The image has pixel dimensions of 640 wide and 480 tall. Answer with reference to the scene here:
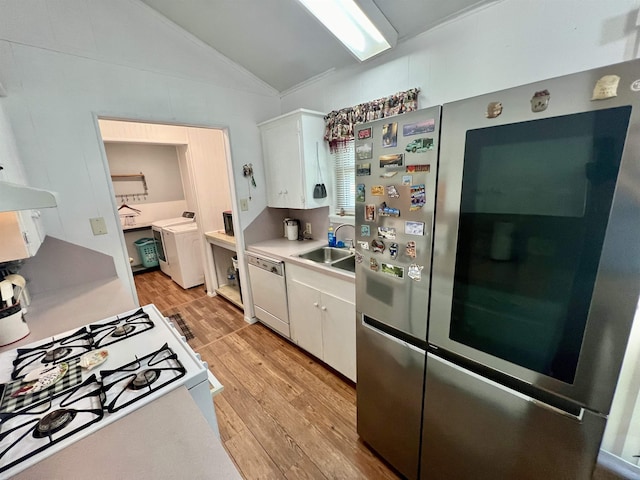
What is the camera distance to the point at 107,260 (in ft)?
6.27

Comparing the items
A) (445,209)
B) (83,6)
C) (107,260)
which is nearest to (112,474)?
(445,209)

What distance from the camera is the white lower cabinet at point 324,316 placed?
1847mm

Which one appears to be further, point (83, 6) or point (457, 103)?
point (83, 6)

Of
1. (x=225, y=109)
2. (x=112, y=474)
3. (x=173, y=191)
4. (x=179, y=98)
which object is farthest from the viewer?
(x=173, y=191)

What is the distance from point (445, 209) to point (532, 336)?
499 mm

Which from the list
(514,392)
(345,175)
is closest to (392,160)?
(514,392)

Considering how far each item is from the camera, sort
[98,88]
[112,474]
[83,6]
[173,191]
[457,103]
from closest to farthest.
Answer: [112,474] → [457,103] → [83,6] → [98,88] → [173,191]

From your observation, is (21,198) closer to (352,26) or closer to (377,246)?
(377,246)

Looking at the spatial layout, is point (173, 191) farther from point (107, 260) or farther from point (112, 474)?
point (112, 474)

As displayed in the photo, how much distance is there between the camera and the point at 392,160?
109 centimetres

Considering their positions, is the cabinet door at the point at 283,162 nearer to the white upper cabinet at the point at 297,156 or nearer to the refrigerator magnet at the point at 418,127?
the white upper cabinet at the point at 297,156

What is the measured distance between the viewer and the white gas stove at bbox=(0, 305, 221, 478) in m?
0.73

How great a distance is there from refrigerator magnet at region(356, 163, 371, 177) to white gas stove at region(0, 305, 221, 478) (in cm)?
103

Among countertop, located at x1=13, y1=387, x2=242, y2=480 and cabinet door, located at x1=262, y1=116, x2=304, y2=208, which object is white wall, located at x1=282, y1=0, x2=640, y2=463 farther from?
countertop, located at x1=13, y1=387, x2=242, y2=480
